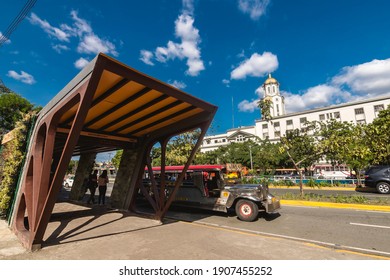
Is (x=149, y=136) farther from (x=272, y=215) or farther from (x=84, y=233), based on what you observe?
(x=272, y=215)

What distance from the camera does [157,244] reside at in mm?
5332

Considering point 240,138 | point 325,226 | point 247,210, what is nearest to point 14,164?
point 247,210

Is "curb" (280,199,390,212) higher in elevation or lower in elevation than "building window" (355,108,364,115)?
lower

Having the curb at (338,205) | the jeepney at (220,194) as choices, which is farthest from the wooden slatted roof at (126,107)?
the curb at (338,205)

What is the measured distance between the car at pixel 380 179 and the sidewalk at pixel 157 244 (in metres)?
13.6

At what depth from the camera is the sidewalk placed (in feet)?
15.1

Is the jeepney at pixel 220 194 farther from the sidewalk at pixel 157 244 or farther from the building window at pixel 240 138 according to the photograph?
the building window at pixel 240 138

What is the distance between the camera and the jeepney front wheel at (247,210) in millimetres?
7977

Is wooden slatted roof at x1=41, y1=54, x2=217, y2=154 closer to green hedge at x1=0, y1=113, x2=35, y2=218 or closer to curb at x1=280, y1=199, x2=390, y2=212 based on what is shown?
green hedge at x1=0, y1=113, x2=35, y2=218

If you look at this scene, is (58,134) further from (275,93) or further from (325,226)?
(275,93)

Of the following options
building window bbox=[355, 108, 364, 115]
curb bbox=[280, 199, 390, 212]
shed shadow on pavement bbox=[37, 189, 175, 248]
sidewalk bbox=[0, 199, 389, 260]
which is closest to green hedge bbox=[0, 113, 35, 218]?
sidewalk bbox=[0, 199, 389, 260]

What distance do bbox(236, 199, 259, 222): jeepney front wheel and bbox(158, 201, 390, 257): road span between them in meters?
0.27

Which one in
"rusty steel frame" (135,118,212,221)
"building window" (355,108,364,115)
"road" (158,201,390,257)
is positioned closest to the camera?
"road" (158,201,390,257)

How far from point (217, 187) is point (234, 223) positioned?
83.8 inches
